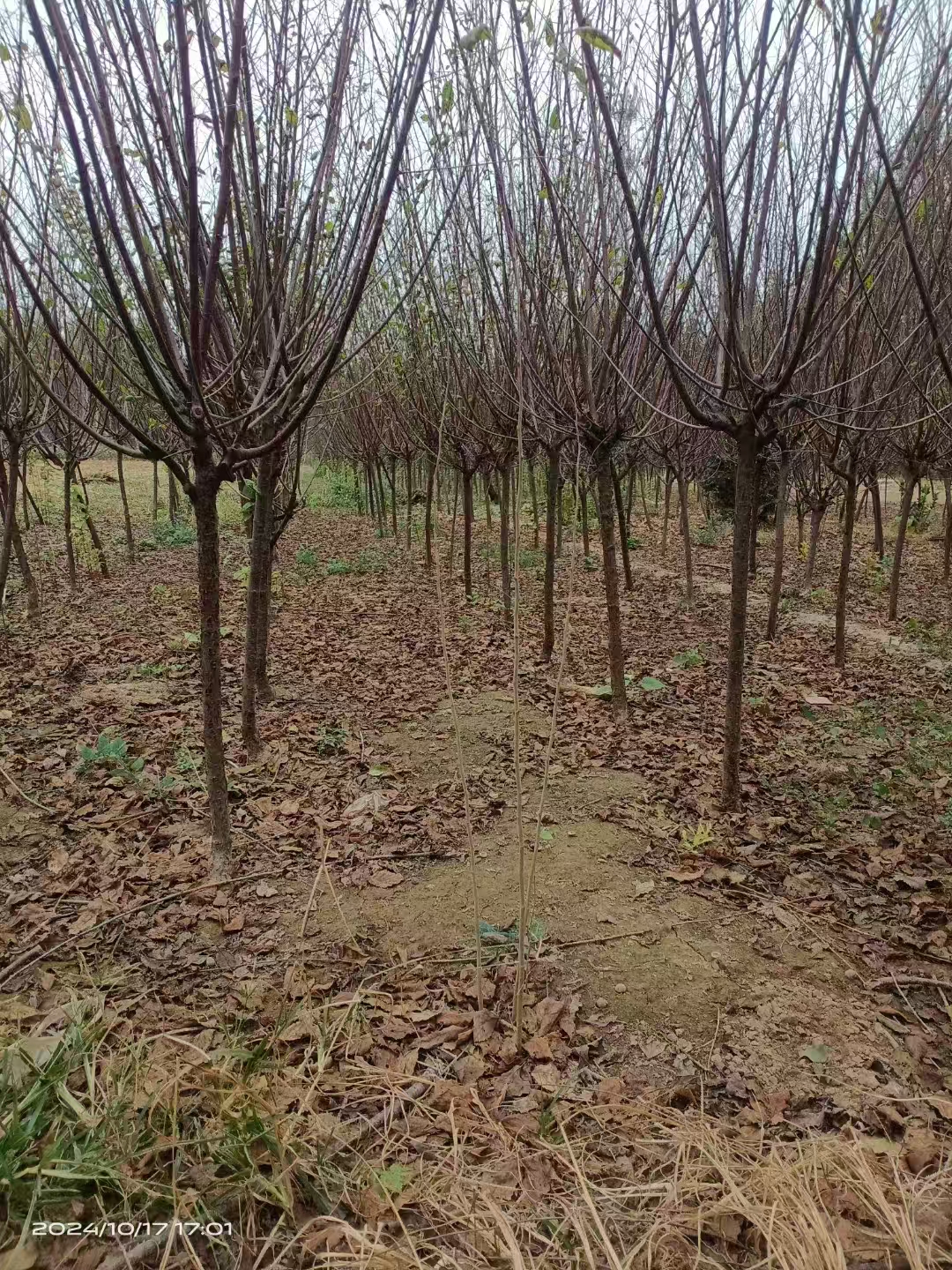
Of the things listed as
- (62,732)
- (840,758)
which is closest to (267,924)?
(62,732)

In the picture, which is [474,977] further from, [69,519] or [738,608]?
[69,519]

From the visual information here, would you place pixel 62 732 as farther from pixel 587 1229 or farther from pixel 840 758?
pixel 840 758

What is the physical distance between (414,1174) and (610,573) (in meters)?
3.85

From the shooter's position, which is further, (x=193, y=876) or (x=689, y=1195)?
(x=193, y=876)

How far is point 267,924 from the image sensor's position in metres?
2.84

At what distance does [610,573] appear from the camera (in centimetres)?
495

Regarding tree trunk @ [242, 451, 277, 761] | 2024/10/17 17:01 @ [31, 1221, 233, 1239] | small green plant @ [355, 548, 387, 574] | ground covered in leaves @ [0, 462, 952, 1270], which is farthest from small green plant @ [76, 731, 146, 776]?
small green plant @ [355, 548, 387, 574]

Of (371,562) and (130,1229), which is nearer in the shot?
(130,1229)

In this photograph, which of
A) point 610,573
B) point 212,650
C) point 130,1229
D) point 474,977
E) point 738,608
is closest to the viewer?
point 130,1229

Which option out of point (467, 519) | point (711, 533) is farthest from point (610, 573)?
point (711, 533)

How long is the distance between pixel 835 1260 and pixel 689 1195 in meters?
0.34

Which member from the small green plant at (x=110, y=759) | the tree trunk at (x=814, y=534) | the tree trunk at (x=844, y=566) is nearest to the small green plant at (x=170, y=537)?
the small green plant at (x=110, y=759)

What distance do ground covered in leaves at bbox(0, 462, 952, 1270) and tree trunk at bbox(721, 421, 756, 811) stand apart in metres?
0.22

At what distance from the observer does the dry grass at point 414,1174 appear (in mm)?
1517
